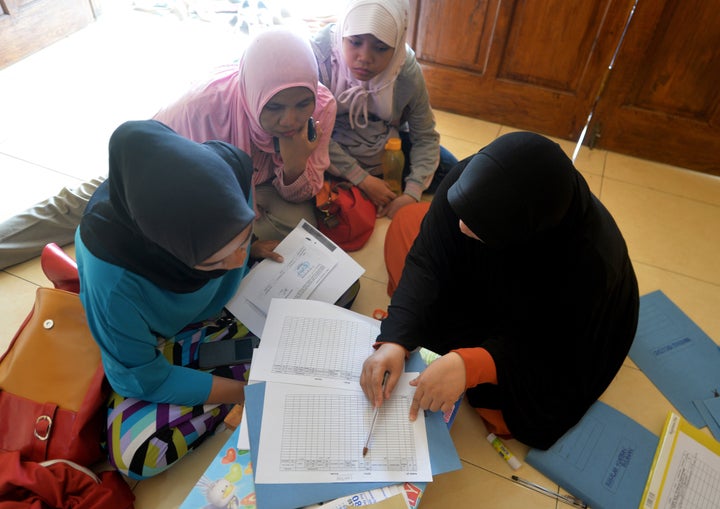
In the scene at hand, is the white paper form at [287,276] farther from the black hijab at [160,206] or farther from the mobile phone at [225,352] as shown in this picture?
the black hijab at [160,206]

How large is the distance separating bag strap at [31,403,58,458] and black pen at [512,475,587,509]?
106cm

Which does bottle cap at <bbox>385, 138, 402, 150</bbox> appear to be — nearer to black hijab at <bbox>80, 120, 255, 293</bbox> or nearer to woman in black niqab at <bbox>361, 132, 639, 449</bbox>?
woman in black niqab at <bbox>361, 132, 639, 449</bbox>

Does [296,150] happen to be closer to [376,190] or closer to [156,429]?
[376,190]

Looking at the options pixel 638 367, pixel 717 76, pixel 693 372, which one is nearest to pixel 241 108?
pixel 638 367

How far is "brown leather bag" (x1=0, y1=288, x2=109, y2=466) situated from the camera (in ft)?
3.22

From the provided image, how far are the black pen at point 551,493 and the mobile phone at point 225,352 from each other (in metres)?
0.73

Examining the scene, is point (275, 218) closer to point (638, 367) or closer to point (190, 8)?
point (638, 367)

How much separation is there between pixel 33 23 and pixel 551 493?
10.2 feet

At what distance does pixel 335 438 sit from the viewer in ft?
2.93

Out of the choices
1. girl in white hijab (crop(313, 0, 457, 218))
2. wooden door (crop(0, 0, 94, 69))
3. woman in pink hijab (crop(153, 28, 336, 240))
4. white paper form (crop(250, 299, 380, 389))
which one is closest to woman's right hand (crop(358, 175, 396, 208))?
girl in white hijab (crop(313, 0, 457, 218))

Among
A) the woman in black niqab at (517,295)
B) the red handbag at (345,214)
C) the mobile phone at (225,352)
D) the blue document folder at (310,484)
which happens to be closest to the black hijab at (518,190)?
the woman in black niqab at (517,295)

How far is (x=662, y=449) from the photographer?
1.15 meters

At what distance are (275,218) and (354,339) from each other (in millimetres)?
599

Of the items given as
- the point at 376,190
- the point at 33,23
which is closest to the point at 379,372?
the point at 376,190
